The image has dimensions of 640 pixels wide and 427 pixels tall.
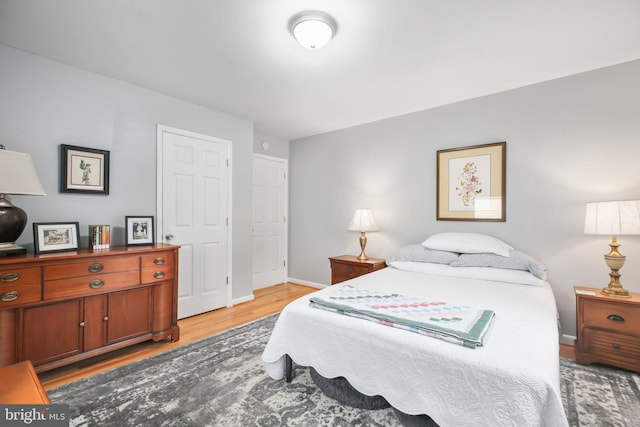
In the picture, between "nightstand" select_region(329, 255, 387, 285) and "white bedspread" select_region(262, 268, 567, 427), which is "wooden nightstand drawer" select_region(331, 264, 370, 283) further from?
"white bedspread" select_region(262, 268, 567, 427)

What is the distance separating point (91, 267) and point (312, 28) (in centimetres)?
240

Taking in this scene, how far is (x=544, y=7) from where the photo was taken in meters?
1.78

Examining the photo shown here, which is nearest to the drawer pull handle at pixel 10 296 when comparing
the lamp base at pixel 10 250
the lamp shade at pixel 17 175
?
the lamp base at pixel 10 250

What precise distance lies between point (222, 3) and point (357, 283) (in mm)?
2210

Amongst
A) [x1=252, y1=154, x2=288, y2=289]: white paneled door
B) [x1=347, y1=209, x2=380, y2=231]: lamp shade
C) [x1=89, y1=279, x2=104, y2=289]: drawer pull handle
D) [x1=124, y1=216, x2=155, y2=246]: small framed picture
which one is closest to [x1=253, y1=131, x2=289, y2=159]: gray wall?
[x1=252, y1=154, x2=288, y2=289]: white paneled door

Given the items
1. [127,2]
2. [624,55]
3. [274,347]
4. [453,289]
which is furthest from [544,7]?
[274,347]

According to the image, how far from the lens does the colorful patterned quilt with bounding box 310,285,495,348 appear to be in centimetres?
141

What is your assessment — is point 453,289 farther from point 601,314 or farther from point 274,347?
point 274,347

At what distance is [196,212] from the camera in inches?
135

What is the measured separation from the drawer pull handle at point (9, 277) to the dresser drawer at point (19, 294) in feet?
0.13

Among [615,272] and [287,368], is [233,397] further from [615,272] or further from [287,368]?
[615,272]

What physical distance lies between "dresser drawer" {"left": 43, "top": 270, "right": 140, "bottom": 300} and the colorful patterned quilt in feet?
5.36

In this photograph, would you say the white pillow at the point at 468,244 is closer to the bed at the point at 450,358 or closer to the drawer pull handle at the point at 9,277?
the bed at the point at 450,358

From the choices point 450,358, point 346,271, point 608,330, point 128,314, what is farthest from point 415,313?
point 128,314
